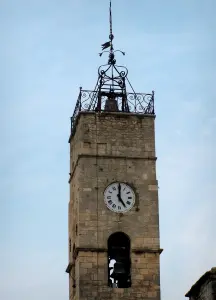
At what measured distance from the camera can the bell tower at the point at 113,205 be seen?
32625mm

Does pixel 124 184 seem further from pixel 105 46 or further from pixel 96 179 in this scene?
pixel 105 46

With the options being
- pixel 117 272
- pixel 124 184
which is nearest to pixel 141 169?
pixel 124 184

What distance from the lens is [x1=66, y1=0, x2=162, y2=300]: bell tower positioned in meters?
32.6

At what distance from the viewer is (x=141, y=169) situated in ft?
112

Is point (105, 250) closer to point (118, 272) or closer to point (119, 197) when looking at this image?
point (118, 272)

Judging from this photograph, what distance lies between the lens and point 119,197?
33.5 m

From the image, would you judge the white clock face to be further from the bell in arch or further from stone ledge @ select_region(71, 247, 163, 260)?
the bell in arch

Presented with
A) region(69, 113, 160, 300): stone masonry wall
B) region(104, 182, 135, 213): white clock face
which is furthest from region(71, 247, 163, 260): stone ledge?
region(104, 182, 135, 213): white clock face

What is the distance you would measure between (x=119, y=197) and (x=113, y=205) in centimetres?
35

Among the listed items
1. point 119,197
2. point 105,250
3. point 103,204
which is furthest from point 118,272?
point 119,197

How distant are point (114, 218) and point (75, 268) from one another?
216 centimetres

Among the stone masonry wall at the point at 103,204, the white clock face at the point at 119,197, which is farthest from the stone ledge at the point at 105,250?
the white clock face at the point at 119,197

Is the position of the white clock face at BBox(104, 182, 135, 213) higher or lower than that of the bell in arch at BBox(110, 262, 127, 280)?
higher

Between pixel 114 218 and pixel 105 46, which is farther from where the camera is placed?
pixel 105 46
